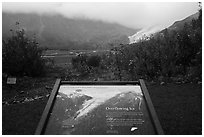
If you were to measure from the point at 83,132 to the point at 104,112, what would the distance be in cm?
42

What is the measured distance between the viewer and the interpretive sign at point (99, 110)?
11.2 feet

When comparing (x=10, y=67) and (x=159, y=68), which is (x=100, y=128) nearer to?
(x=159, y=68)

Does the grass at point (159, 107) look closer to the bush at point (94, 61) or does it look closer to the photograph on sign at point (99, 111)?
the photograph on sign at point (99, 111)

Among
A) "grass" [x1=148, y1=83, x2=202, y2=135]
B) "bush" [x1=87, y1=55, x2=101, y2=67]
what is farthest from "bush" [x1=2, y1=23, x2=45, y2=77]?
"grass" [x1=148, y1=83, x2=202, y2=135]

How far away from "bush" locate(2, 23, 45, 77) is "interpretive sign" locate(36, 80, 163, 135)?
742 centimetres

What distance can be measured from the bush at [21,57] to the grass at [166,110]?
2134mm

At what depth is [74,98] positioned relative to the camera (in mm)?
3939

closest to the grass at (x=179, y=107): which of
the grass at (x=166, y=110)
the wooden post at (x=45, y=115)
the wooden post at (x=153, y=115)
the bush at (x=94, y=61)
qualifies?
the grass at (x=166, y=110)

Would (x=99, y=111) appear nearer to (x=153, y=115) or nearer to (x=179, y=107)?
(x=153, y=115)

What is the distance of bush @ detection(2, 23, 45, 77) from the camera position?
11.1 m

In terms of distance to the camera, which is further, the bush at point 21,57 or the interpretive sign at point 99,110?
the bush at point 21,57

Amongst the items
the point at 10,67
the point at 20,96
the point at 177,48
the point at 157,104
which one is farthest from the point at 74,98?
the point at 10,67

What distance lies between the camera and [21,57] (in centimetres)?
1128

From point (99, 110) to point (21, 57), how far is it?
8.20 m
